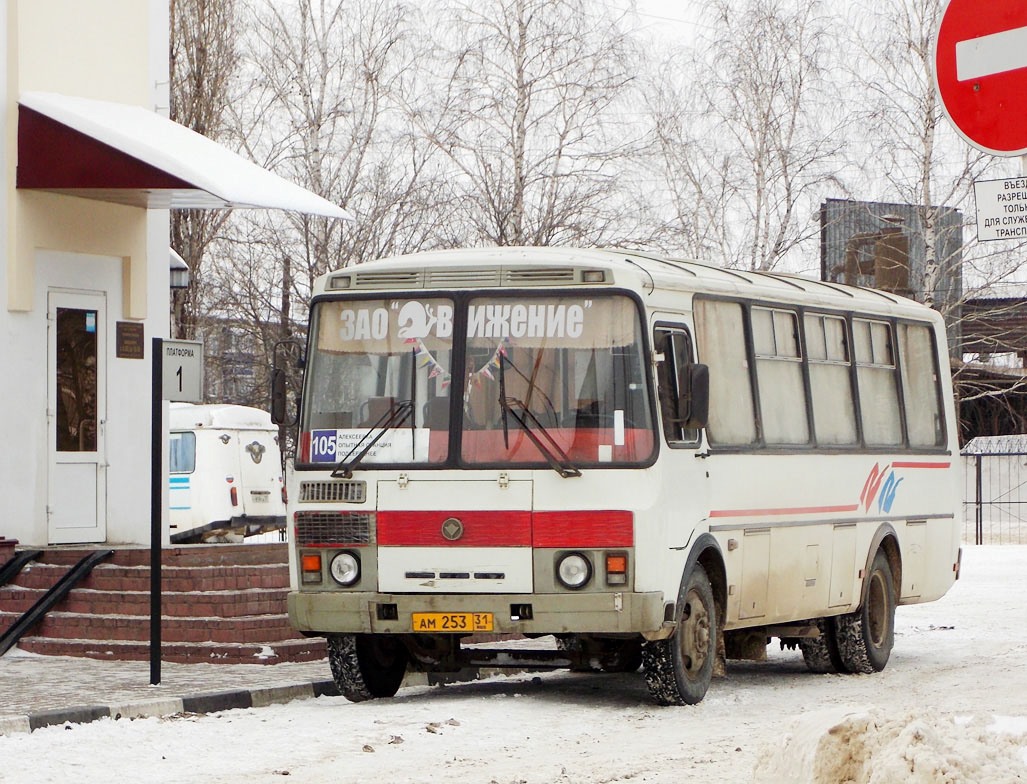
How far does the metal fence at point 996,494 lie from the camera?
38031 millimetres

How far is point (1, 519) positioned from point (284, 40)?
Answer: 65.0ft

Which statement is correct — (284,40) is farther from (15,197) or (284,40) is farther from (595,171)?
(15,197)

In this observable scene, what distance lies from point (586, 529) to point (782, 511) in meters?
2.58

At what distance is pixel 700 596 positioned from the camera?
1266 cm

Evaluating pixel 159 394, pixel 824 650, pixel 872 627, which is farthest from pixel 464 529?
pixel 872 627

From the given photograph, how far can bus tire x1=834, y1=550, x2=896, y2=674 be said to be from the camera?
15219 millimetres

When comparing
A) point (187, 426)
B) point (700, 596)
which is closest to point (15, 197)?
point (700, 596)

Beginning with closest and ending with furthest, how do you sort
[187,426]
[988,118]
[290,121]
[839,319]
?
[988,118] → [839,319] → [187,426] → [290,121]

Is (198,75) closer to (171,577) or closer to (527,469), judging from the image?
(171,577)

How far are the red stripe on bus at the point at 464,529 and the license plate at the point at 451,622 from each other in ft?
1.39

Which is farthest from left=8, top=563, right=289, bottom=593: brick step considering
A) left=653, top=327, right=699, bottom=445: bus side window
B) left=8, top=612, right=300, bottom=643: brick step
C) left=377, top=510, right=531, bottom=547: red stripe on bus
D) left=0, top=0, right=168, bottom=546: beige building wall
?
Answer: left=653, top=327, right=699, bottom=445: bus side window

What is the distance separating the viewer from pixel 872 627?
612 inches

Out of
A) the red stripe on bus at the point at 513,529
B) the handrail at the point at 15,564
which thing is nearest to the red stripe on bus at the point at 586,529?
the red stripe on bus at the point at 513,529

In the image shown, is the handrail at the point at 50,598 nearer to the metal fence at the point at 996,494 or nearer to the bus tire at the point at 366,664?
the bus tire at the point at 366,664
